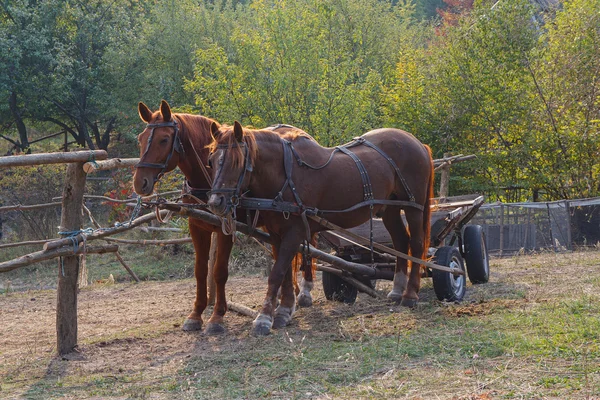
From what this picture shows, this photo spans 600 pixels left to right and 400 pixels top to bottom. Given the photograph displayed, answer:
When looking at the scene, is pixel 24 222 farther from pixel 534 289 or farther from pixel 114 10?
pixel 534 289

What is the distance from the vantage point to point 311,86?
14758 millimetres

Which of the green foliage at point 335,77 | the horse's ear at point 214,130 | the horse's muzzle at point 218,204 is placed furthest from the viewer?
the green foliage at point 335,77

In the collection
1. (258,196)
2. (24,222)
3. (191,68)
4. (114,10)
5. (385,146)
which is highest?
(114,10)

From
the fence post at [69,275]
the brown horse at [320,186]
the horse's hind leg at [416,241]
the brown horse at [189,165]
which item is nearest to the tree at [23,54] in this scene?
the brown horse at [189,165]

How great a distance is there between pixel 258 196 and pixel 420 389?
9.12 feet

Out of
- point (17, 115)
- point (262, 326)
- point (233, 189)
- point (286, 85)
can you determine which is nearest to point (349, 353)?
point (262, 326)

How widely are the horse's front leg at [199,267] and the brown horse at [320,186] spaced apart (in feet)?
2.35

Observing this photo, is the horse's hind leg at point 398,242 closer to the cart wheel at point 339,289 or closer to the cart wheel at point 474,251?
the cart wheel at point 339,289

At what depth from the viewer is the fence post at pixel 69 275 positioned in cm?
570

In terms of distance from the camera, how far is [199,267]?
6.82m

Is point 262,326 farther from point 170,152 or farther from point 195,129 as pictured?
point 195,129

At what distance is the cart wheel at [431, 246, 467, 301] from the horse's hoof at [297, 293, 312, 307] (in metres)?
1.52

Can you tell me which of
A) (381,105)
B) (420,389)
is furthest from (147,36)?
Answer: (420,389)

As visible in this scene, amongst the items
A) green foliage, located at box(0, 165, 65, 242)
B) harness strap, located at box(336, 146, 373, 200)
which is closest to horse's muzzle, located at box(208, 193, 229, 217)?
harness strap, located at box(336, 146, 373, 200)
